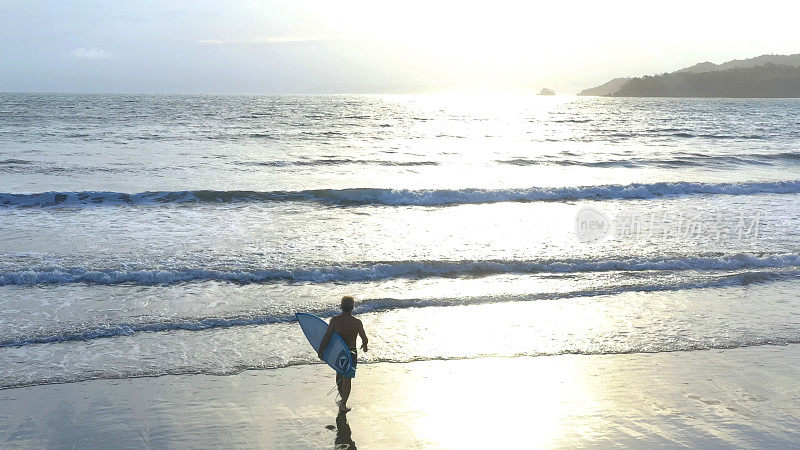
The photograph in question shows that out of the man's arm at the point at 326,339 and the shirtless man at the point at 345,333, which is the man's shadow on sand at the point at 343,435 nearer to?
the shirtless man at the point at 345,333

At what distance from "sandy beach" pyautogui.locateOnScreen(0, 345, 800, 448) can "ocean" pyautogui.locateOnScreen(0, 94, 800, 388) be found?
1.80ft

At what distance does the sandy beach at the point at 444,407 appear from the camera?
6840mm

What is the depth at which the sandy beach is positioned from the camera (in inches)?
269

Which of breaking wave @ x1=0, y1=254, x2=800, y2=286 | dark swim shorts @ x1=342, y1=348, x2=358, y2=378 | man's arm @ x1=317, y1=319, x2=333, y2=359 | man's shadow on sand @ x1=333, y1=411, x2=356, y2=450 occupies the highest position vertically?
man's arm @ x1=317, y1=319, x2=333, y2=359

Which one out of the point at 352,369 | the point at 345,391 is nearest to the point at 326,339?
the point at 352,369

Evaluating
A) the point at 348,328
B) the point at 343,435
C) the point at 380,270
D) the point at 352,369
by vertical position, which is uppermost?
the point at 348,328

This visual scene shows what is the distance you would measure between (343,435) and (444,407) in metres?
1.28

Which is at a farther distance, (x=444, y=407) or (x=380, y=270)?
(x=380, y=270)

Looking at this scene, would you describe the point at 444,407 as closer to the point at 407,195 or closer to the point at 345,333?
the point at 345,333

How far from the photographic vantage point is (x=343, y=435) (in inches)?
274

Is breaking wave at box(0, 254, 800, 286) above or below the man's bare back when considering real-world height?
below

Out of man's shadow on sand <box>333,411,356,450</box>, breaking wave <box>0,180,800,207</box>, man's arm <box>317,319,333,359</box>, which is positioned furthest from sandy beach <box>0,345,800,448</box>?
breaking wave <box>0,180,800,207</box>

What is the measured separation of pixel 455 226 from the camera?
19.1 meters

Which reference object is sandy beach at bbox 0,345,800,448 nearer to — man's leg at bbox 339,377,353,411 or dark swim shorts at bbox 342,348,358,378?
man's leg at bbox 339,377,353,411
